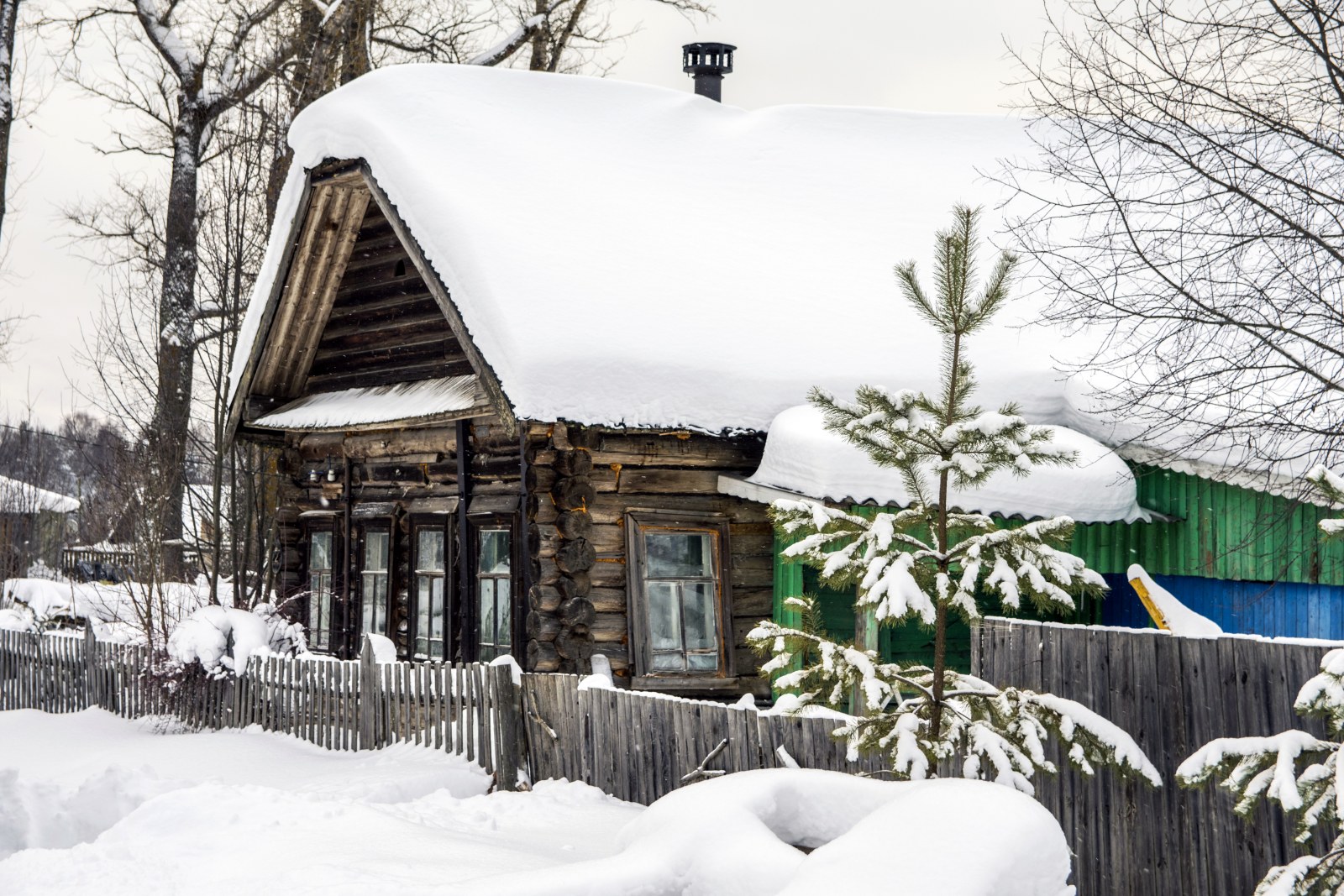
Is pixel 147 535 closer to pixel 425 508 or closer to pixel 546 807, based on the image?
pixel 425 508

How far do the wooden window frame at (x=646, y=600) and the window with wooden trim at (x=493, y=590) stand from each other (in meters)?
1.19

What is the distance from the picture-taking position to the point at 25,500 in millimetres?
35000

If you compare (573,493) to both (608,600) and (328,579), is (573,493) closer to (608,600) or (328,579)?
(608,600)

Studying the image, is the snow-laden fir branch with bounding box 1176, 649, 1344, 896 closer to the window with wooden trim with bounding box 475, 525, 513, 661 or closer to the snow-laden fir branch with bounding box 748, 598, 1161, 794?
the snow-laden fir branch with bounding box 748, 598, 1161, 794

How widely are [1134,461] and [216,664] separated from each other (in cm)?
894

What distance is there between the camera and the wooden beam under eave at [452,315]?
36.2ft

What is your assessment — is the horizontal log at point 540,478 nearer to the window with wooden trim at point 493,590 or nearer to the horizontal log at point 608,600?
the window with wooden trim at point 493,590

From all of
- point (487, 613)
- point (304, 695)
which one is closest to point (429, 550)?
point (487, 613)

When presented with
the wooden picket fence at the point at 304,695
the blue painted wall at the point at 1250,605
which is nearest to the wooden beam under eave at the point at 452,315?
the wooden picket fence at the point at 304,695

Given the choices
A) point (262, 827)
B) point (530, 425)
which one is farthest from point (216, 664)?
point (262, 827)

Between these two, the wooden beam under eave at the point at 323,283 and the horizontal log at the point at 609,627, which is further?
the wooden beam under eave at the point at 323,283

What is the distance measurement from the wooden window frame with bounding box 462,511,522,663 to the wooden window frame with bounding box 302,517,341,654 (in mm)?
2921

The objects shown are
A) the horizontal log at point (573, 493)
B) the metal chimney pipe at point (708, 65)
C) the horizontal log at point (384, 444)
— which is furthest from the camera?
the metal chimney pipe at point (708, 65)

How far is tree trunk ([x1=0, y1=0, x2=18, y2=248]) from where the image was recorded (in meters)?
21.2
